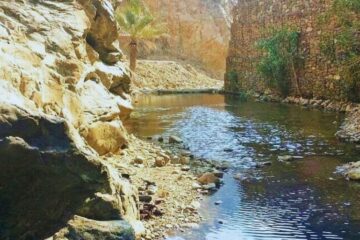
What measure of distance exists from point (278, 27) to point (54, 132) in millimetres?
20240

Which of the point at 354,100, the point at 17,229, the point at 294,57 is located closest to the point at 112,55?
the point at 17,229

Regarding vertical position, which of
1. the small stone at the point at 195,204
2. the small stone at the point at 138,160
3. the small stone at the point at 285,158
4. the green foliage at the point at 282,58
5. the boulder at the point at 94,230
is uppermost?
the green foliage at the point at 282,58

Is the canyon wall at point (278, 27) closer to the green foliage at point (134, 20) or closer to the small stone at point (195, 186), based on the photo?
the green foliage at point (134, 20)

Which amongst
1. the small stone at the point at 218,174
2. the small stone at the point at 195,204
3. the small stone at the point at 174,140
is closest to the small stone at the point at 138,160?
the small stone at the point at 218,174

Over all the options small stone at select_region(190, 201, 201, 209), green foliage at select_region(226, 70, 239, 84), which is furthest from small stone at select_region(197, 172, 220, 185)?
green foliage at select_region(226, 70, 239, 84)

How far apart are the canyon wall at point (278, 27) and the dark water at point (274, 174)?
9.69ft

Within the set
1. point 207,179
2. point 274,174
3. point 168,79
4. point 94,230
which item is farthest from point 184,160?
point 168,79

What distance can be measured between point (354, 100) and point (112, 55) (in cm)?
978

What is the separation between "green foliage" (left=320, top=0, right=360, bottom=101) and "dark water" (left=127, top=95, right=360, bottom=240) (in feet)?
4.75

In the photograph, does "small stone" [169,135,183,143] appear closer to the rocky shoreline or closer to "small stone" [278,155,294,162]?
the rocky shoreline

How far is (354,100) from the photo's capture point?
56.1 ft

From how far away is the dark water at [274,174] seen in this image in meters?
5.46

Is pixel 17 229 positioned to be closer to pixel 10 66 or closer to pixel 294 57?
pixel 10 66

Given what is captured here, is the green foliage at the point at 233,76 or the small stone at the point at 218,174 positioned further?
the green foliage at the point at 233,76
